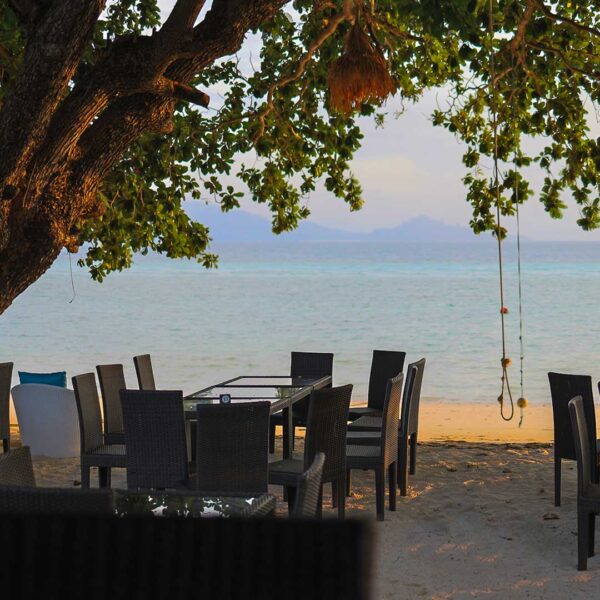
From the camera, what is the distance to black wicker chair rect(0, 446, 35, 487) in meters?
4.07

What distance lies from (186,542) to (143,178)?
704 cm

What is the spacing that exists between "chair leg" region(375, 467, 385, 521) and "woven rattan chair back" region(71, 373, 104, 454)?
76.3 inches

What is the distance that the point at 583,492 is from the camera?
532 cm

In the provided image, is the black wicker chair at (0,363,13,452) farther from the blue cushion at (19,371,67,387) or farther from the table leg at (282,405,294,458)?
the table leg at (282,405,294,458)

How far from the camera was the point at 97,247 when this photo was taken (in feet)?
34.8

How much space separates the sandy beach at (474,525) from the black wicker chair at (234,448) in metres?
0.75

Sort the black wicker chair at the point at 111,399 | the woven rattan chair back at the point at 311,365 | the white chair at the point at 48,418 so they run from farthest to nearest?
→ the woven rattan chair back at the point at 311,365, the white chair at the point at 48,418, the black wicker chair at the point at 111,399

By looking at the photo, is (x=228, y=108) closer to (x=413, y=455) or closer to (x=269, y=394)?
(x=269, y=394)

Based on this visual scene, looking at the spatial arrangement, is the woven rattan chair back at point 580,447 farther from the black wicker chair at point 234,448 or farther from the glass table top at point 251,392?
the glass table top at point 251,392

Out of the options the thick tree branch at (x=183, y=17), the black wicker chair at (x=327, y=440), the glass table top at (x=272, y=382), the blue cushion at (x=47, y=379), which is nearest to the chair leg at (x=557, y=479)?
the black wicker chair at (x=327, y=440)

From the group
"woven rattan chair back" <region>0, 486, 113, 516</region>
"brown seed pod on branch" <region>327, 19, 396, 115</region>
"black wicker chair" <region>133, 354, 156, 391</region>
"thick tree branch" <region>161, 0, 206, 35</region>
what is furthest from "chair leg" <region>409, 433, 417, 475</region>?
"woven rattan chair back" <region>0, 486, 113, 516</region>

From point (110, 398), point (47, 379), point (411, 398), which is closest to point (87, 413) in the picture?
point (110, 398)

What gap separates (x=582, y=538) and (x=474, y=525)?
4.09 ft

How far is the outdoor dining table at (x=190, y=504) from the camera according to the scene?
360 centimetres
